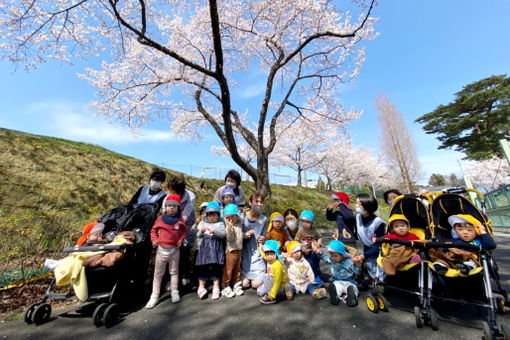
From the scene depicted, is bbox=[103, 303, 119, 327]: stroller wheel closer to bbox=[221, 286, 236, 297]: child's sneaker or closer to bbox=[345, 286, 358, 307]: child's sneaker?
bbox=[221, 286, 236, 297]: child's sneaker

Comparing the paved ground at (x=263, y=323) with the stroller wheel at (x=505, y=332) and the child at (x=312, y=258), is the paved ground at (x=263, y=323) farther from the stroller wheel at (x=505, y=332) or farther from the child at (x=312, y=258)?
the child at (x=312, y=258)

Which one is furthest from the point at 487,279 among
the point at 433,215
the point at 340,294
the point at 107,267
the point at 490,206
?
the point at 490,206

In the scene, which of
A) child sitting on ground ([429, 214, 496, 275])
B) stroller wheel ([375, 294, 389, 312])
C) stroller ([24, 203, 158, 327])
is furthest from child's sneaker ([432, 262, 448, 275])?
stroller ([24, 203, 158, 327])

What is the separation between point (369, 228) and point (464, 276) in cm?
113

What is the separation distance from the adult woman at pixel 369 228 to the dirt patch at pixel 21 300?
14.2ft

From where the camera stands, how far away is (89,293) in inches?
92.7

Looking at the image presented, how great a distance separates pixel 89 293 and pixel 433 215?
446 centimetres

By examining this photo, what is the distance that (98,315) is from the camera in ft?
A: 7.34

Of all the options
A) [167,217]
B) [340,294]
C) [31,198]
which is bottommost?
[340,294]

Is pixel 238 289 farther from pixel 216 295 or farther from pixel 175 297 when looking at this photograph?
pixel 175 297

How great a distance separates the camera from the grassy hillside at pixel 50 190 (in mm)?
3633

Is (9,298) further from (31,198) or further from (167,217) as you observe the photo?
(31,198)

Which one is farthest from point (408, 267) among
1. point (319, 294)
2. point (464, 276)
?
point (319, 294)

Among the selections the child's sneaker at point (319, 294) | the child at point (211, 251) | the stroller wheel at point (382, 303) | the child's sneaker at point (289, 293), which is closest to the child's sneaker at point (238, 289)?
the child at point (211, 251)
